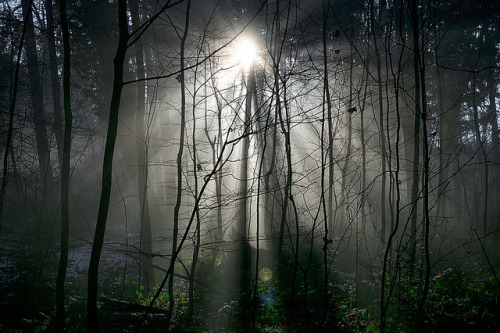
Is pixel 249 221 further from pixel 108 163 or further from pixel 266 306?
pixel 108 163

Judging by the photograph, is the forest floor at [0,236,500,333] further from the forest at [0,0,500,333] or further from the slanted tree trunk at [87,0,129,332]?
the slanted tree trunk at [87,0,129,332]

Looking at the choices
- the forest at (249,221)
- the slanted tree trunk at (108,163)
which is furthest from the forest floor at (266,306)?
the slanted tree trunk at (108,163)

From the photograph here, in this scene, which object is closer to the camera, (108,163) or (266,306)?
(108,163)

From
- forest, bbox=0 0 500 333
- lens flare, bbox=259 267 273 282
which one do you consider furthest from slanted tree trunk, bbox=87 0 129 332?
lens flare, bbox=259 267 273 282

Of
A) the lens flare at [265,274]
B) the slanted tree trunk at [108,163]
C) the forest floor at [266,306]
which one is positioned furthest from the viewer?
the lens flare at [265,274]

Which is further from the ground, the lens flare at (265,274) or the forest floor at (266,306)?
the lens flare at (265,274)

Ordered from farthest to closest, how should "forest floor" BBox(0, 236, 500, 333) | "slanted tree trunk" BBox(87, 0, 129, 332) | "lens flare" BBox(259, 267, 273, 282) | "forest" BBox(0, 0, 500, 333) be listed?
"lens flare" BBox(259, 267, 273, 282) < "forest floor" BBox(0, 236, 500, 333) < "forest" BBox(0, 0, 500, 333) < "slanted tree trunk" BBox(87, 0, 129, 332)

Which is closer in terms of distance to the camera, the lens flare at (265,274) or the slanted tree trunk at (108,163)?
the slanted tree trunk at (108,163)

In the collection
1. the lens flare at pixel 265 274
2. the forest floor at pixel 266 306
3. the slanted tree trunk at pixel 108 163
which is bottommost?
the forest floor at pixel 266 306

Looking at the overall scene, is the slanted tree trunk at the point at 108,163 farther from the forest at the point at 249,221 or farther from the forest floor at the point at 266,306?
the forest floor at the point at 266,306

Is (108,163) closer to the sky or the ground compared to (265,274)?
closer to the sky

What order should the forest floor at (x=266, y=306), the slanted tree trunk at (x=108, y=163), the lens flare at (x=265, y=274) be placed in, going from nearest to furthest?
1. the slanted tree trunk at (x=108, y=163)
2. the forest floor at (x=266, y=306)
3. the lens flare at (x=265, y=274)

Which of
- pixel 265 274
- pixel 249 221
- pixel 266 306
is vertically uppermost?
pixel 249 221

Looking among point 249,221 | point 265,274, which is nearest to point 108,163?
point 249,221
